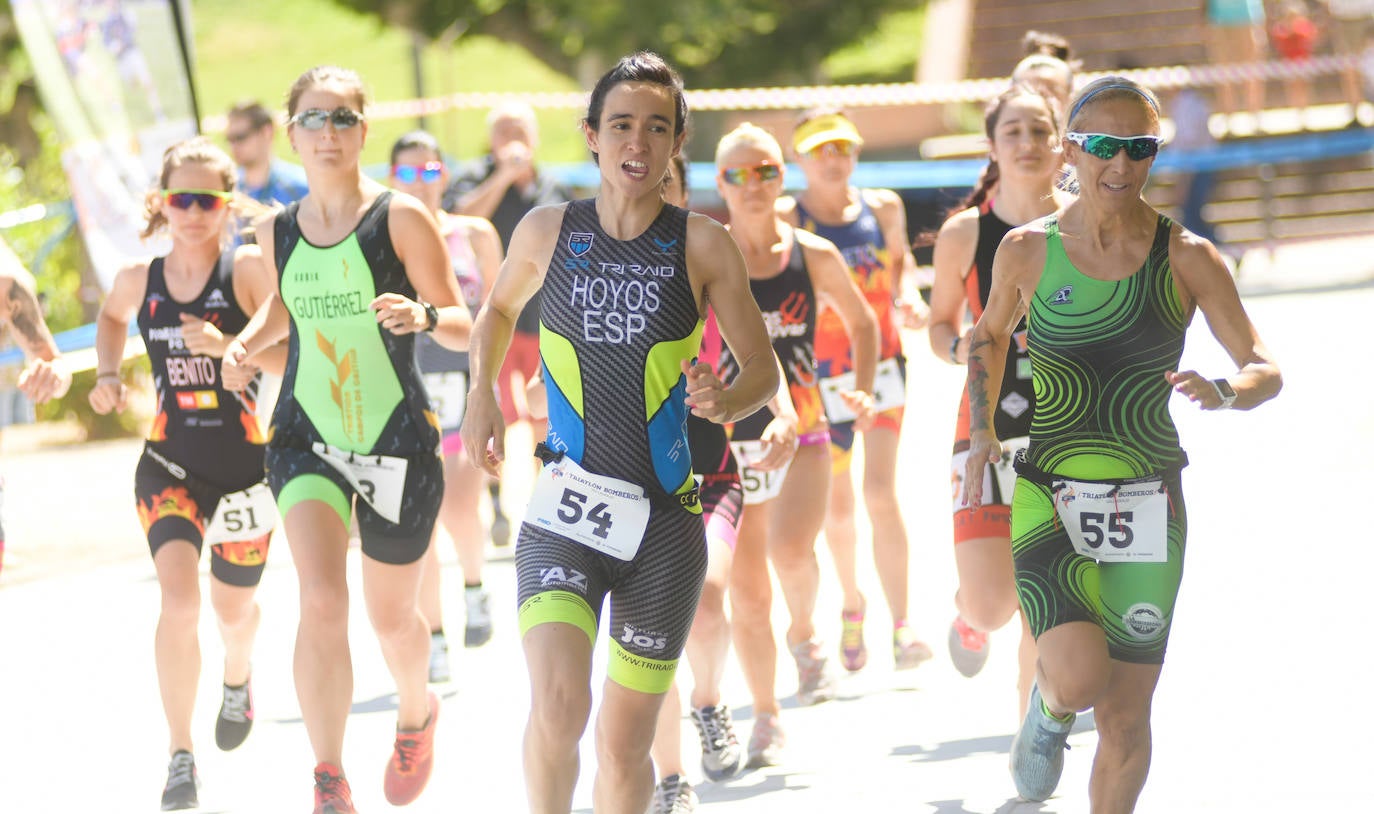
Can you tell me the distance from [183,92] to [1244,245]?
11.3 m

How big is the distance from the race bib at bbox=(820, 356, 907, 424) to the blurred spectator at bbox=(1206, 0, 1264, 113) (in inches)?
520

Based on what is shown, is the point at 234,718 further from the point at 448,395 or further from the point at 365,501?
the point at 448,395

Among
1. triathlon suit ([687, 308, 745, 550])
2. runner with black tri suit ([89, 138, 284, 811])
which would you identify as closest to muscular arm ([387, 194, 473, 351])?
runner with black tri suit ([89, 138, 284, 811])

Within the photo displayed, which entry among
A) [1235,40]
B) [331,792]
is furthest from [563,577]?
[1235,40]

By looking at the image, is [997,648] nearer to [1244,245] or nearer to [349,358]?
[349,358]

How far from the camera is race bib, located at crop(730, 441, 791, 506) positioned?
6.05m

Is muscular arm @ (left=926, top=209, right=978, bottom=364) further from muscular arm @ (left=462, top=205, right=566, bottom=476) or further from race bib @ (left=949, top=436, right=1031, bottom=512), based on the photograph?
muscular arm @ (left=462, top=205, right=566, bottom=476)

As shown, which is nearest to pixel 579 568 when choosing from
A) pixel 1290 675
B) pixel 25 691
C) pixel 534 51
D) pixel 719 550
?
pixel 719 550

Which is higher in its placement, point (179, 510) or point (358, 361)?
point (358, 361)

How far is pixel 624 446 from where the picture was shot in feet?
14.4

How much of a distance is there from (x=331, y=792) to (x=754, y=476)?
5.88ft

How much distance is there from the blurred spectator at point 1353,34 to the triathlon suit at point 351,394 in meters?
16.6

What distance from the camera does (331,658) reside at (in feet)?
16.9

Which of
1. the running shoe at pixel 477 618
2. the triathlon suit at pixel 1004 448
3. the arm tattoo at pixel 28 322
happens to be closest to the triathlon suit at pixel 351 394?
the arm tattoo at pixel 28 322
